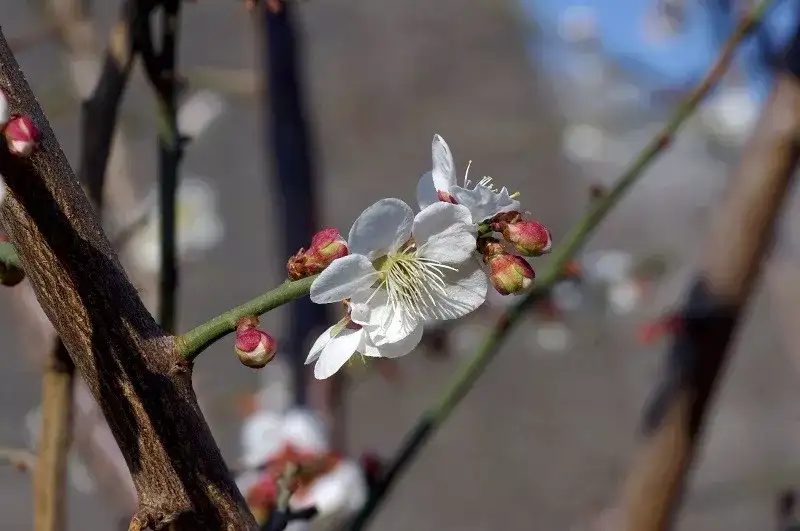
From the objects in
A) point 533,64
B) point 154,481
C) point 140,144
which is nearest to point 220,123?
point 140,144

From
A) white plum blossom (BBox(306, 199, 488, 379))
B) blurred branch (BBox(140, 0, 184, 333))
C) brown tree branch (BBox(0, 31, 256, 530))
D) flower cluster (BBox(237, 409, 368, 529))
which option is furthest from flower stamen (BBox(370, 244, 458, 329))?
flower cluster (BBox(237, 409, 368, 529))

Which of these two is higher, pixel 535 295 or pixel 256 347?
pixel 535 295

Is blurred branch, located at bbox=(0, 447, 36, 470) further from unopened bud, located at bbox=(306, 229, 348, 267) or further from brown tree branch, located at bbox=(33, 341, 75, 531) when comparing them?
unopened bud, located at bbox=(306, 229, 348, 267)

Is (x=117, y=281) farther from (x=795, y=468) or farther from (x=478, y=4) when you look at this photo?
(x=478, y=4)

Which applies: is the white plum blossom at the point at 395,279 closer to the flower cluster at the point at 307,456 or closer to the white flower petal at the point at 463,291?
the white flower petal at the point at 463,291

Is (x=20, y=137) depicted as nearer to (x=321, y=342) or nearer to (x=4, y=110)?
(x=4, y=110)

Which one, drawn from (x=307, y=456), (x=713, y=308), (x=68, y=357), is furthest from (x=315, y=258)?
(x=713, y=308)

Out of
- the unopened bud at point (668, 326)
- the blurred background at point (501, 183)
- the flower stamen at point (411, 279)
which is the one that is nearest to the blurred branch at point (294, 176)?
the blurred background at point (501, 183)
